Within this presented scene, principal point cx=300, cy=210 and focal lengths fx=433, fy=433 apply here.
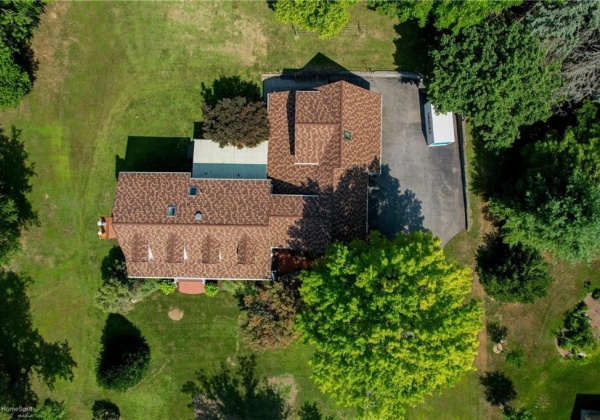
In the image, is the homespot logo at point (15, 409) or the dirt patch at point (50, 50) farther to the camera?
the dirt patch at point (50, 50)

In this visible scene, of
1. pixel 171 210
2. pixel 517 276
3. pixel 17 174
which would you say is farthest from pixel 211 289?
pixel 517 276

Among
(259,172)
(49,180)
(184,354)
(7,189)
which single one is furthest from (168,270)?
(7,189)

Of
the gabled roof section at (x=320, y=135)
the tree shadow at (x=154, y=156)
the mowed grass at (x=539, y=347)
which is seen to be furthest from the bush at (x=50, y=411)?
the mowed grass at (x=539, y=347)

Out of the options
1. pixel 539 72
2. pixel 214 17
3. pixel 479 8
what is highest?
pixel 214 17

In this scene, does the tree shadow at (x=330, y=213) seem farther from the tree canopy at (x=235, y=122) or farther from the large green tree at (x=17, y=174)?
the large green tree at (x=17, y=174)

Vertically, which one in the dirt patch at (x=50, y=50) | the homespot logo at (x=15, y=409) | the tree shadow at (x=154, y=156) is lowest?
the homespot logo at (x=15, y=409)

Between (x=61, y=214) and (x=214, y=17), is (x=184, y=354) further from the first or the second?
(x=214, y=17)

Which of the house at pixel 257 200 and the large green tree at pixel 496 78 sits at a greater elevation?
the large green tree at pixel 496 78
